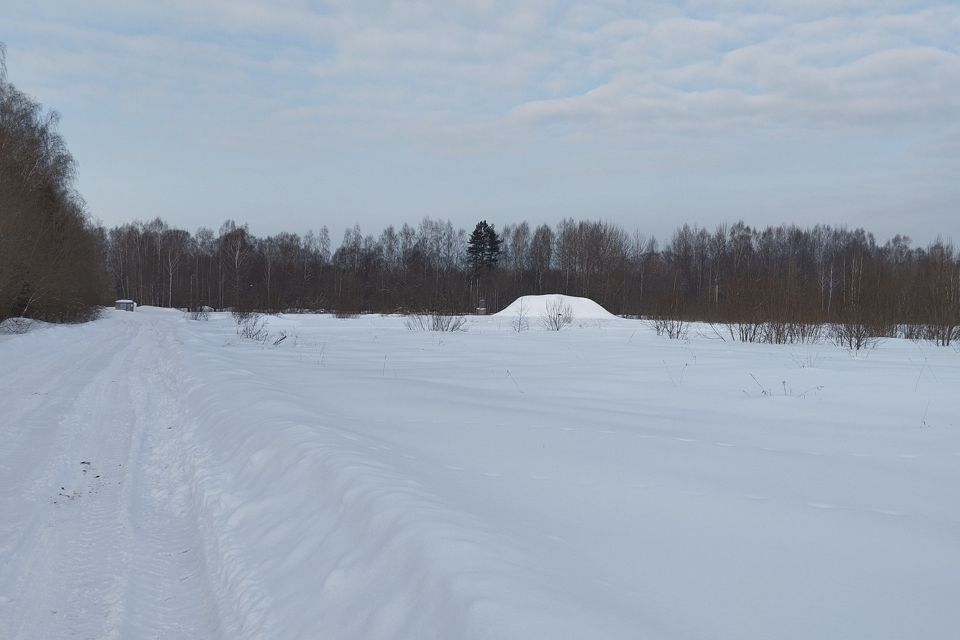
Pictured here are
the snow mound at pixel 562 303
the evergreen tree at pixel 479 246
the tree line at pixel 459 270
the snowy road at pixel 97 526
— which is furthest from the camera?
the evergreen tree at pixel 479 246

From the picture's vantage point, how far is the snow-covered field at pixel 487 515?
249cm

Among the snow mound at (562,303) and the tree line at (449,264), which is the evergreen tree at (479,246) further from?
the snow mound at (562,303)

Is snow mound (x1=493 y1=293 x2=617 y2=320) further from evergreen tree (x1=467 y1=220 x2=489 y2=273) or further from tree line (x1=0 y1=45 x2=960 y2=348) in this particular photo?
evergreen tree (x1=467 y1=220 x2=489 y2=273)

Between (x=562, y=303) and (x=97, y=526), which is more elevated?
(x=562, y=303)

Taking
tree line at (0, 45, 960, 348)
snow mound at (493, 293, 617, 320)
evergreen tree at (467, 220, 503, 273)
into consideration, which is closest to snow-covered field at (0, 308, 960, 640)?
tree line at (0, 45, 960, 348)

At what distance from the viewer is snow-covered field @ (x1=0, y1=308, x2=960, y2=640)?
2494mm

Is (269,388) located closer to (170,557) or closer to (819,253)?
(170,557)

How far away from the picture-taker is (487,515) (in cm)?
350

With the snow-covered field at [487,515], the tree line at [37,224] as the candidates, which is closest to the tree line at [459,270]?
the tree line at [37,224]

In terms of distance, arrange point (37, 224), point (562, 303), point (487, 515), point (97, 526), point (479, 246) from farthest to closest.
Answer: point (479, 246) → point (562, 303) → point (37, 224) → point (97, 526) → point (487, 515)

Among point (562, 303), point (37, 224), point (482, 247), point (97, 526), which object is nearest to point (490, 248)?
point (482, 247)

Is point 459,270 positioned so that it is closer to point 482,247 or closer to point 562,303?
point 482,247

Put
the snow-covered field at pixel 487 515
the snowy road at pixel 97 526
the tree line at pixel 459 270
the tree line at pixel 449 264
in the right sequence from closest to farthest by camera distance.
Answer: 1. the snow-covered field at pixel 487 515
2. the snowy road at pixel 97 526
3. the tree line at pixel 459 270
4. the tree line at pixel 449 264

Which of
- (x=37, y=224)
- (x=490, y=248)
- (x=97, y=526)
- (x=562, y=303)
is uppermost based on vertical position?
(x=490, y=248)
